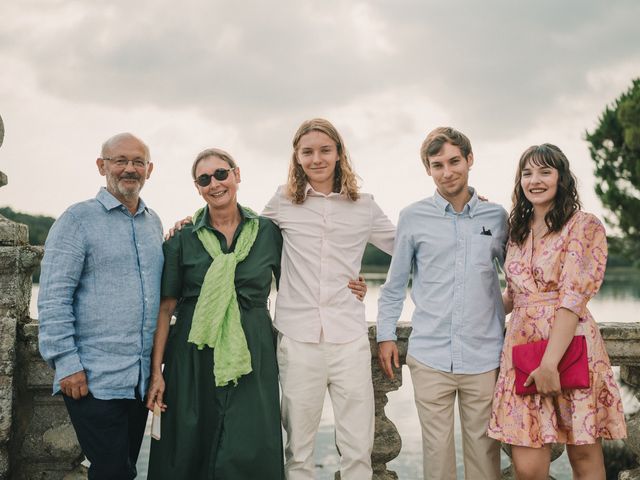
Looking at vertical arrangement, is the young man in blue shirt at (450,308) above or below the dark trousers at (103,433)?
above

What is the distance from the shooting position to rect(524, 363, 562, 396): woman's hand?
223 cm

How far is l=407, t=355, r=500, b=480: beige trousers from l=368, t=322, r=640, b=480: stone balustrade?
0.23m

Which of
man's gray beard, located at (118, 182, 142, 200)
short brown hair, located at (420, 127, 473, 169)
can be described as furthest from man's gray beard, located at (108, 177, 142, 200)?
short brown hair, located at (420, 127, 473, 169)

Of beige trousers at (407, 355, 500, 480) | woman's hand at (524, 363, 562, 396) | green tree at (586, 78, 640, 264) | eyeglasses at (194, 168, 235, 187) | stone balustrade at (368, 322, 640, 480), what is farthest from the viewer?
green tree at (586, 78, 640, 264)

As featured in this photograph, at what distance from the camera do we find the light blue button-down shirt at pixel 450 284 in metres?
2.57

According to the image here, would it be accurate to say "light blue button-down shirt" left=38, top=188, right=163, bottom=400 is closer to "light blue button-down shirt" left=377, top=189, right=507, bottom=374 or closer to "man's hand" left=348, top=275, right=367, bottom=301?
"man's hand" left=348, top=275, right=367, bottom=301

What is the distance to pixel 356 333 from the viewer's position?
2.64 metres

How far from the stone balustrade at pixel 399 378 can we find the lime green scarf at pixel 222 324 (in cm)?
73

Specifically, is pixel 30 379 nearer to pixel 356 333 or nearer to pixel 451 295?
pixel 356 333

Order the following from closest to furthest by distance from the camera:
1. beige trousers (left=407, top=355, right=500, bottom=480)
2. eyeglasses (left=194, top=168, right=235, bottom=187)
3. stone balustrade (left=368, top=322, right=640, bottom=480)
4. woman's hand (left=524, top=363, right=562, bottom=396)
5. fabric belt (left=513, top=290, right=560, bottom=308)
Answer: woman's hand (left=524, top=363, right=562, bottom=396)
fabric belt (left=513, top=290, right=560, bottom=308)
beige trousers (left=407, top=355, right=500, bottom=480)
eyeglasses (left=194, top=168, right=235, bottom=187)
stone balustrade (left=368, top=322, right=640, bottom=480)

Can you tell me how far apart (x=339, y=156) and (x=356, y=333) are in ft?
3.12

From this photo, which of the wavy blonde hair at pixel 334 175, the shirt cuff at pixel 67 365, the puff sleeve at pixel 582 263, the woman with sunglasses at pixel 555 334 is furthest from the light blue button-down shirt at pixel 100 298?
the puff sleeve at pixel 582 263

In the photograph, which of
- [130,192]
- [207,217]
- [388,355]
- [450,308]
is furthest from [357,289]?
[130,192]

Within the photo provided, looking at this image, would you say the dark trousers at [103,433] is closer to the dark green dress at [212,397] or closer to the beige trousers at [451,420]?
the dark green dress at [212,397]
